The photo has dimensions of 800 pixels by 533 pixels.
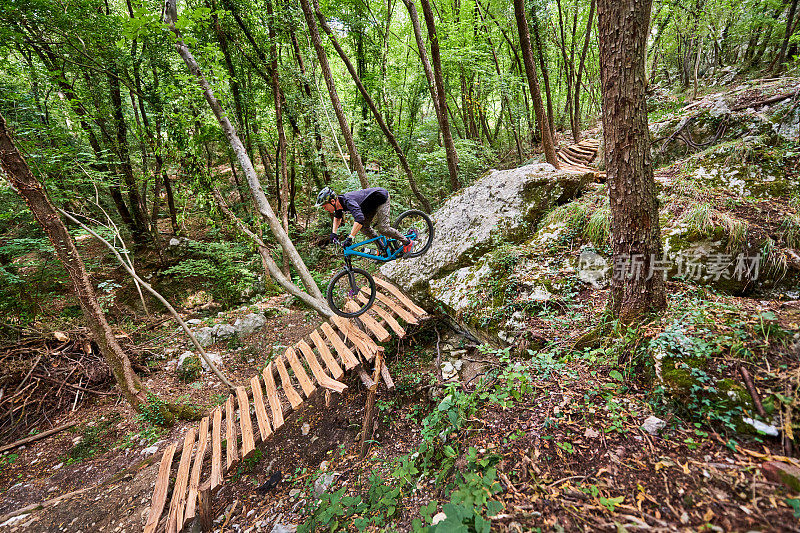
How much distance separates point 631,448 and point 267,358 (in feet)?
22.8

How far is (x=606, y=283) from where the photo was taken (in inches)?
152

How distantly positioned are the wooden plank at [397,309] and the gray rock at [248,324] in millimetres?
4310

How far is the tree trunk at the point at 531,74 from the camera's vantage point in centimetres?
581

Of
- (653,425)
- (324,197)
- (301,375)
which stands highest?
(324,197)

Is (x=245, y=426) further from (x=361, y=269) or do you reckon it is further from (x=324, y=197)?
(x=324, y=197)

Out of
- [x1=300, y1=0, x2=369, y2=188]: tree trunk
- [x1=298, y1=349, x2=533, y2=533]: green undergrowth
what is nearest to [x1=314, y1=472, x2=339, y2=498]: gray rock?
[x1=298, y1=349, x2=533, y2=533]: green undergrowth

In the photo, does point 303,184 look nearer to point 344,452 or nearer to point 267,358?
point 267,358

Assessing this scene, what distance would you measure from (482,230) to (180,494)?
19.1 feet

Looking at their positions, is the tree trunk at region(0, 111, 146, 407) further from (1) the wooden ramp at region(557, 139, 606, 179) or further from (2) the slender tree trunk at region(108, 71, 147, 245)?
(1) the wooden ramp at region(557, 139, 606, 179)

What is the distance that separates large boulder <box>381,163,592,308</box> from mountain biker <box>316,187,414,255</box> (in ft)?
2.18

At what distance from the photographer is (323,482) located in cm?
376

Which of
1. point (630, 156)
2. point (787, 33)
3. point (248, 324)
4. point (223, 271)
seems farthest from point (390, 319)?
point (787, 33)

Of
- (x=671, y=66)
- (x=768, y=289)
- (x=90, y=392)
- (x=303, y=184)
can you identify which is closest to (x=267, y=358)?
(x=90, y=392)

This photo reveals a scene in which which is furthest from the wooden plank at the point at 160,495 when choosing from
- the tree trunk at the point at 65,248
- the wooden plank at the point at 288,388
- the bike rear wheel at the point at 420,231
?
the bike rear wheel at the point at 420,231
